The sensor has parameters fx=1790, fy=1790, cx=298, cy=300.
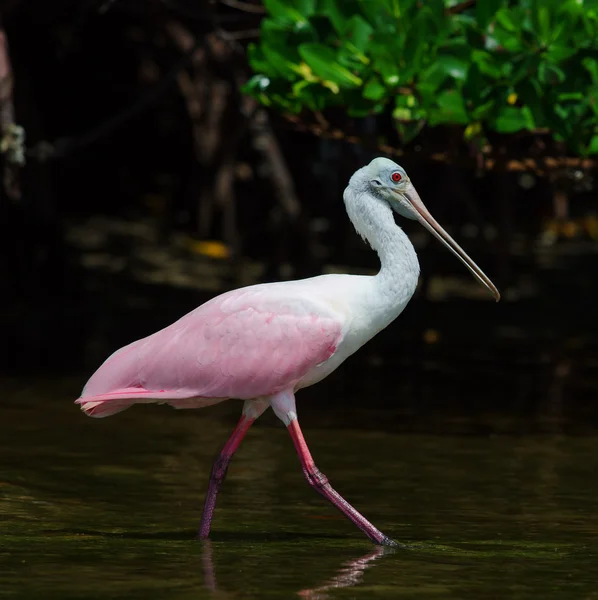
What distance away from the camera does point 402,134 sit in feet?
30.8

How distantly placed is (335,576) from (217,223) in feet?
42.3

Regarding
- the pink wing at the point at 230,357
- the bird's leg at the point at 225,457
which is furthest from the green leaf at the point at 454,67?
the bird's leg at the point at 225,457

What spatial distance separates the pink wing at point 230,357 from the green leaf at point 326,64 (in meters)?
1.97

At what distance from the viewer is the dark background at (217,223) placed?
39.5 ft

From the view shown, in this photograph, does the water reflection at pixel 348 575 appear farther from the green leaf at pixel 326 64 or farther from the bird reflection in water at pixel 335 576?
the green leaf at pixel 326 64

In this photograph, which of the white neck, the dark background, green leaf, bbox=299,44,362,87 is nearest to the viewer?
the white neck

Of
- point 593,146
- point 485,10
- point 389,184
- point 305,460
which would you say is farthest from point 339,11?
point 305,460

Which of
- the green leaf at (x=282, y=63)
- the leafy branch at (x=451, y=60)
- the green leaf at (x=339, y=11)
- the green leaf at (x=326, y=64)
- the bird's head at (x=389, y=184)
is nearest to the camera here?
the bird's head at (x=389, y=184)

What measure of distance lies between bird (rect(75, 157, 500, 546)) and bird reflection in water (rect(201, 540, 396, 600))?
0.32 m

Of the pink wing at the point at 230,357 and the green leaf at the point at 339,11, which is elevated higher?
the green leaf at the point at 339,11

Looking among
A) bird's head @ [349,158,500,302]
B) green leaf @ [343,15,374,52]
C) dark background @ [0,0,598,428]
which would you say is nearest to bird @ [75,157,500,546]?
bird's head @ [349,158,500,302]

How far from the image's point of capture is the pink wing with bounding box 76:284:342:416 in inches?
282

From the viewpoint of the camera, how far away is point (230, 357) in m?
7.24

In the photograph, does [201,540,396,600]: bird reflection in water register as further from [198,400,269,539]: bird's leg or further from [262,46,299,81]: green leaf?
[262,46,299,81]: green leaf
